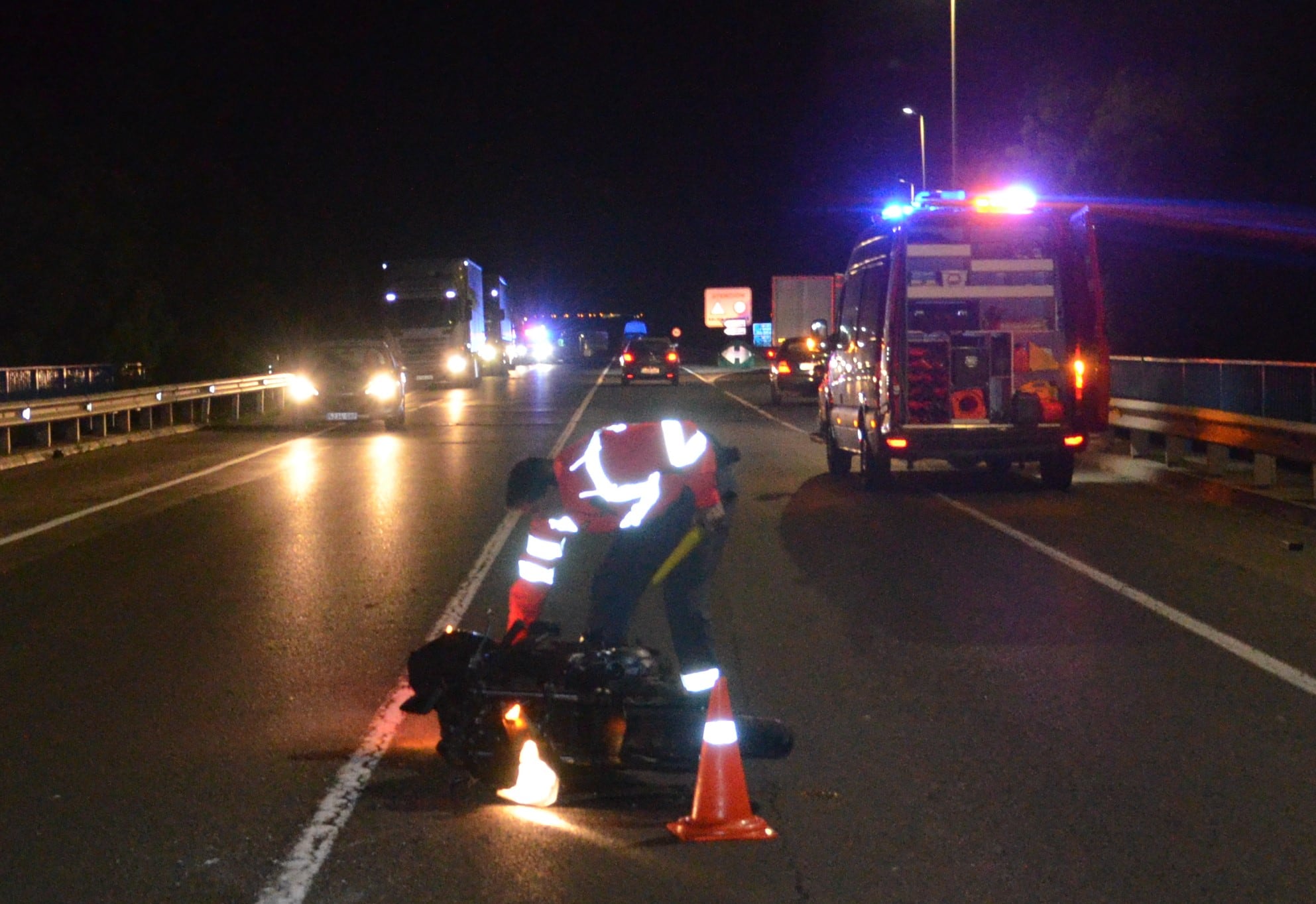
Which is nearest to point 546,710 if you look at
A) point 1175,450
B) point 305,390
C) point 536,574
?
point 536,574

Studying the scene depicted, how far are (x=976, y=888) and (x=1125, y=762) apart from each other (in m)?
1.75

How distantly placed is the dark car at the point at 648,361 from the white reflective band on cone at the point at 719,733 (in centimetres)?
4310

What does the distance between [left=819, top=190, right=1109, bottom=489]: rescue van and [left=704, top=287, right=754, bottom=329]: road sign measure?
72769 millimetres

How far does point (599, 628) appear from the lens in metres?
6.95

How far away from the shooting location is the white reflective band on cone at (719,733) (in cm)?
602

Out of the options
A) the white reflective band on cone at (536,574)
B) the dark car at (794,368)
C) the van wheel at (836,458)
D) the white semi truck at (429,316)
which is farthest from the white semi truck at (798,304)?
the white reflective band on cone at (536,574)

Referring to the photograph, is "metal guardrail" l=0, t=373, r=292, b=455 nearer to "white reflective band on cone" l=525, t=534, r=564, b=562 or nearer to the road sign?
"white reflective band on cone" l=525, t=534, r=564, b=562

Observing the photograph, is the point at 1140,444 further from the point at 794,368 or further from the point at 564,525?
the point at 794,368

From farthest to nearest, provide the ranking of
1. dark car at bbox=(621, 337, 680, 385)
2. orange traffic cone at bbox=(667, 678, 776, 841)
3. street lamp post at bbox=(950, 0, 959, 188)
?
dark car at bbox=(621, 337, 680, 385)
street lamp post at bbox=(950, 0, 959, 188)
orange traffic cone at bbox=(667, 678, 776, 841)

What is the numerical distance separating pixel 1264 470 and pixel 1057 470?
202 cm

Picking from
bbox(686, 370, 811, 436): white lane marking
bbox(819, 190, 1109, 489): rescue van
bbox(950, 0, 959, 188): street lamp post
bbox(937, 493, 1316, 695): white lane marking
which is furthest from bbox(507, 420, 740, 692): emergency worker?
bbox(950, 0, 959, 188): street lamp post

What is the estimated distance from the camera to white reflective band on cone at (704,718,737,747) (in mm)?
6020

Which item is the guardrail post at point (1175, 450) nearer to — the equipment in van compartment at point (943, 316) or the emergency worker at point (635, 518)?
the equipment in van compartment at point (943, 316)

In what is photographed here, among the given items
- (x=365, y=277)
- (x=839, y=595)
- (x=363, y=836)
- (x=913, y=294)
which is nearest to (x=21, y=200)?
(x=365, y=277)
